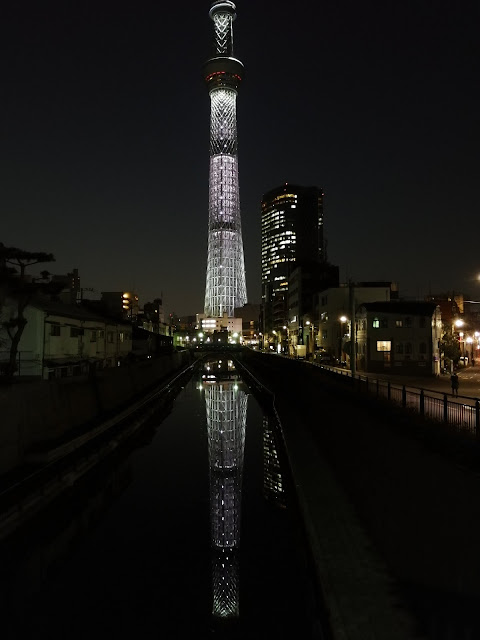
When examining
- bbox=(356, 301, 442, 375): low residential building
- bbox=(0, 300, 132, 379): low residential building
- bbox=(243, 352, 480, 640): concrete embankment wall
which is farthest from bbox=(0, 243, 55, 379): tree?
bbox=(356, 301, 442, 375): low residential building

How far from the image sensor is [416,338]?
4247 centimetres

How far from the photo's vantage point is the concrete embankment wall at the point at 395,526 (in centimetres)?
668

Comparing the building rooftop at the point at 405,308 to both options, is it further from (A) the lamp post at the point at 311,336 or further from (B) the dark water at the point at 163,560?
(A) the lamp post at the point at 311,336

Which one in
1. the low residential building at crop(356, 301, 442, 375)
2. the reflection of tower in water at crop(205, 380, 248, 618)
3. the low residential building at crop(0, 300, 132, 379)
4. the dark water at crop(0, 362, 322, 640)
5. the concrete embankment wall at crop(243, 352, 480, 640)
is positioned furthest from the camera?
the low residential building at crop(356, 301, 442, 375)

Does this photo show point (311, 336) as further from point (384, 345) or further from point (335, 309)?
point (384, 345)

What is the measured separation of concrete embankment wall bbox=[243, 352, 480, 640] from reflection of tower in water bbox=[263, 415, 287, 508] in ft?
5.21

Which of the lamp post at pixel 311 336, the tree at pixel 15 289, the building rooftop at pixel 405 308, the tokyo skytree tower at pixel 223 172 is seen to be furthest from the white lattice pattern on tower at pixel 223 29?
the tree at pixel 15 289

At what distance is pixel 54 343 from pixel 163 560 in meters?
17.8

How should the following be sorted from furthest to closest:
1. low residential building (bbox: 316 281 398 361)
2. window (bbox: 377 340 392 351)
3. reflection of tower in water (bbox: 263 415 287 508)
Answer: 1. low residential building (bbox: 316 281 398 361)
2. window (bbox: 377 340 392 351)
3. reflection of tower in water (bbox: 263 415 287 508)

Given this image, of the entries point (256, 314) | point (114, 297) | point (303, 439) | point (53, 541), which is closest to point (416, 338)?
point (303, 439)

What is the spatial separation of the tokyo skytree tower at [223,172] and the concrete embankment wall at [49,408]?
118 metres

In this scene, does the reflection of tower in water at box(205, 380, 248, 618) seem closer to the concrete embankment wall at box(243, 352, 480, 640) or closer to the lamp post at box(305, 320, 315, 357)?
the concrete embankment wall at box(243, 352, 480, 640)

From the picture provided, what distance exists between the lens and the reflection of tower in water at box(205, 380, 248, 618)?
10.1 m

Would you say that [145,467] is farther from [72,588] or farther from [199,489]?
[72,588]
